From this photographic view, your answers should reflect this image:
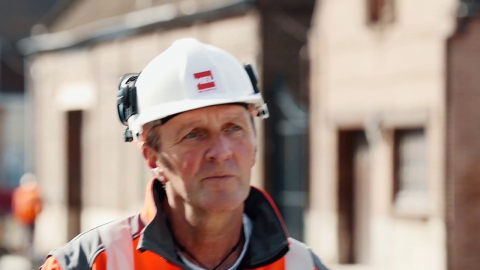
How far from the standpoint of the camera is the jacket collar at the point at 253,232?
120 inches

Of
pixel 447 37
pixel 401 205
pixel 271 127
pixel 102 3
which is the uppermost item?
pixel 102 3

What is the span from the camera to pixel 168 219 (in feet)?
10.6

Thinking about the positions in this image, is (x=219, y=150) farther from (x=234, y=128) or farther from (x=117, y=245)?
(x=117, y=245)

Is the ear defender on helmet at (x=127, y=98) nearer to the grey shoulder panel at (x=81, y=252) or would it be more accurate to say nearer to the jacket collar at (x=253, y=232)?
the jacket collar at (x=253, y=232)

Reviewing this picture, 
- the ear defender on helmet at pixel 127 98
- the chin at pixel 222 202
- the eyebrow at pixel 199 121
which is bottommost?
the chin at pixel 222 202

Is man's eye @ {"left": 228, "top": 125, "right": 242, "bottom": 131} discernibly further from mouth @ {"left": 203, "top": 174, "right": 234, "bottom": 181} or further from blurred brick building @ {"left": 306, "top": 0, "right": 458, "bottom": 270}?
blurred brick building @ {"left": 306, "top": 0, "right": 458, "bottom": 270}

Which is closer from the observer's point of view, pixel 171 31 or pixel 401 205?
pixel 401 205

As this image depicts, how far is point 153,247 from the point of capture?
119 inches

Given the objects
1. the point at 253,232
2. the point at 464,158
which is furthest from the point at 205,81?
the point at 464,158

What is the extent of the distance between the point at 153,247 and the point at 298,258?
0.49m

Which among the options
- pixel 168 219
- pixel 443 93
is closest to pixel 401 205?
pixel 443 93

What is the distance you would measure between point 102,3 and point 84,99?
2202mm

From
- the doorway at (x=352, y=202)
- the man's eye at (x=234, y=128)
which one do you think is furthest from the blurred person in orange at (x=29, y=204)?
the man's eye at (x=234, y=128)

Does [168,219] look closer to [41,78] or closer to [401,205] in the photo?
[401,205]
